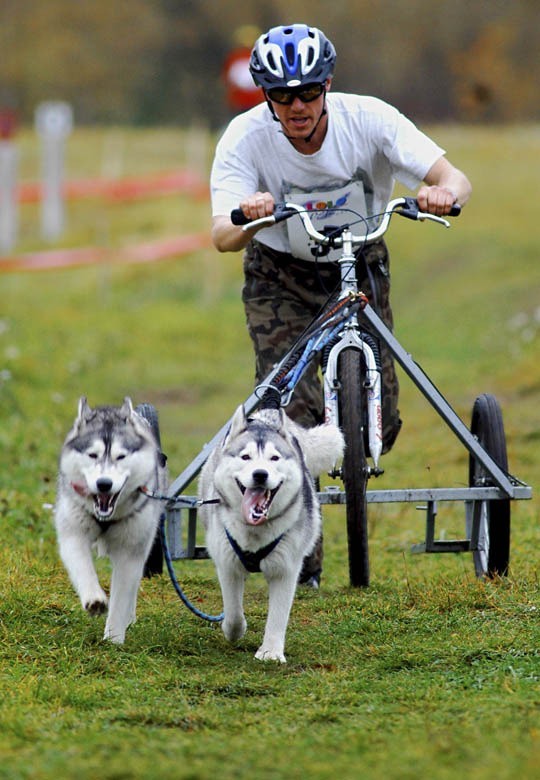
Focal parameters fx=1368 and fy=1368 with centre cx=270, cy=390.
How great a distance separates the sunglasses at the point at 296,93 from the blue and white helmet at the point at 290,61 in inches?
1.1

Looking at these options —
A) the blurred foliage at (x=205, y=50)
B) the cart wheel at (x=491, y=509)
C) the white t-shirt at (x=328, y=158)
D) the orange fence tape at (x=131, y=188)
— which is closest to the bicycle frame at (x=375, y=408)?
the cart wheel at (x=491, y=509)

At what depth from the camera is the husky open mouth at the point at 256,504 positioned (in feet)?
15.3

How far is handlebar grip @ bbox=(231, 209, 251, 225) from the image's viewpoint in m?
5.37

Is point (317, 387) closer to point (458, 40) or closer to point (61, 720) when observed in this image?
point (61, 720)

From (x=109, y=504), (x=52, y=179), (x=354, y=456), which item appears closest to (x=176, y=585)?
(x=109, y=504)

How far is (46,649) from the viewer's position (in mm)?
4844

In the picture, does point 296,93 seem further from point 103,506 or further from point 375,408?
point 103,506

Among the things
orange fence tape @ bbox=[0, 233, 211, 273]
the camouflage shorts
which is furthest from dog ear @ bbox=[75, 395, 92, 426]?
orange fence tape @ bbox=[0, 233, 211, 273]

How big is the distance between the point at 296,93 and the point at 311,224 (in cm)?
53

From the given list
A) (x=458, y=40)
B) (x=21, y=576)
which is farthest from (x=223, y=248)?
(x=458, y=40)

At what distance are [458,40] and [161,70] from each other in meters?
10.5

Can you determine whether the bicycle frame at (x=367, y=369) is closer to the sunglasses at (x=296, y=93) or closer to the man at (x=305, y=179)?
the man at (x=305, y=179)

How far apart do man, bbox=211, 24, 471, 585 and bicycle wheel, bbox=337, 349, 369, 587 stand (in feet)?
1.61

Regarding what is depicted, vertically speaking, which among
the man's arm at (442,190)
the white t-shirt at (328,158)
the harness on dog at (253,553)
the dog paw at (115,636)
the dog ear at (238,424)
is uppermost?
the white t-shirt at (328,158)
